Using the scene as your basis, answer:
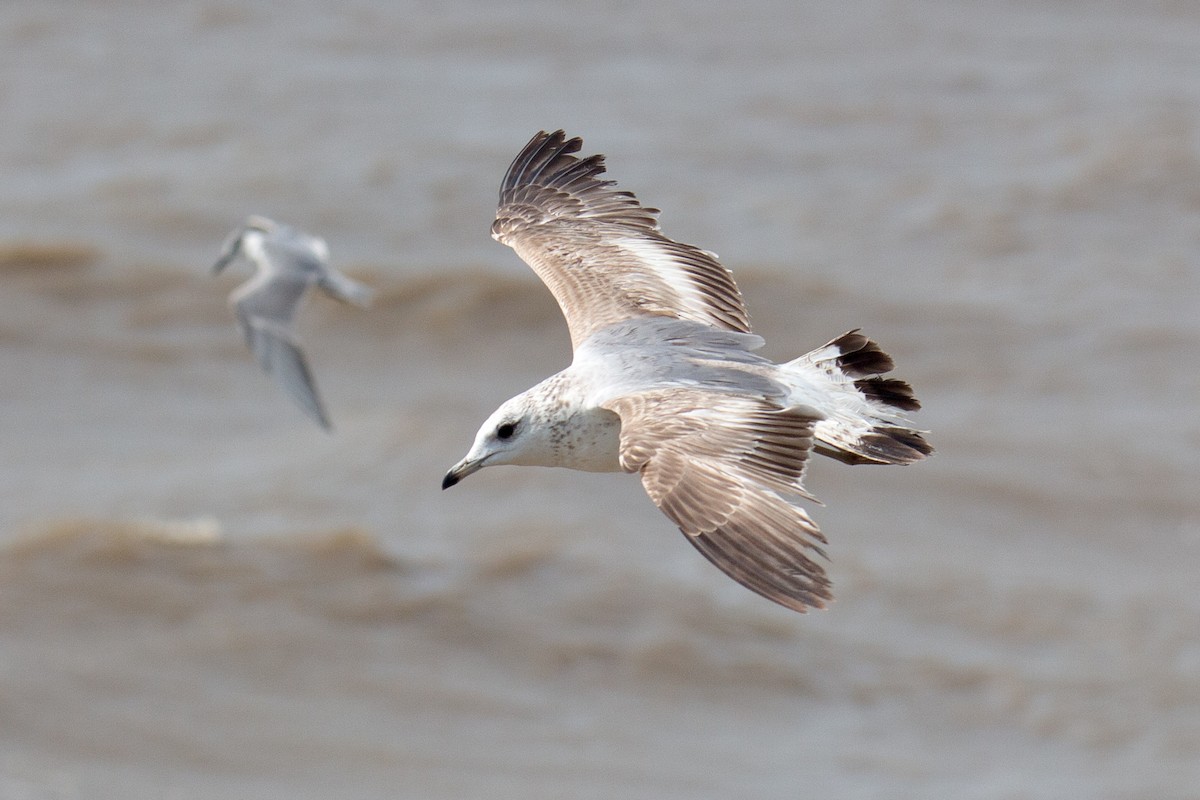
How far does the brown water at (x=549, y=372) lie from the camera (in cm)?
1121

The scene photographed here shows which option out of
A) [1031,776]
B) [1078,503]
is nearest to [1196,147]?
[1078,503]

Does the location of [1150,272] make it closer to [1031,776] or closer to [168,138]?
[1031,776]

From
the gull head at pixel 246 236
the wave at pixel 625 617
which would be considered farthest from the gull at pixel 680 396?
the wave at pixel 625 617

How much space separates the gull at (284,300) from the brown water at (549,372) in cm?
316

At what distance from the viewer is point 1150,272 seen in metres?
14.0

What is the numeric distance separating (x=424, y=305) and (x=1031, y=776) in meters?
5.92

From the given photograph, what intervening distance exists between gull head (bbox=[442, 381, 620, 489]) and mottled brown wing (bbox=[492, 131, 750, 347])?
61 cm

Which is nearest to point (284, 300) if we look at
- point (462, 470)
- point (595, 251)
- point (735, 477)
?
point (595, 251)

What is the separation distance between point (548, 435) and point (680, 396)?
0.47 metres

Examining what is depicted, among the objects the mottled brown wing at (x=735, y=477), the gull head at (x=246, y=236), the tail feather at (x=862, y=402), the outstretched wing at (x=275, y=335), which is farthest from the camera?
the gull head at (x=246, y=236)

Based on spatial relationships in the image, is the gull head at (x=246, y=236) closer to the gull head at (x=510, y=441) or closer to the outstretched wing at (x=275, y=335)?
the outstretched wing at (x=275, y=335)

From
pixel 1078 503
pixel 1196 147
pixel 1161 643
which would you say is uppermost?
pixel 1196 147

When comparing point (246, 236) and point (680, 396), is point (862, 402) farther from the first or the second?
point (246, 236)

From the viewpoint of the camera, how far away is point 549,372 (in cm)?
1357
